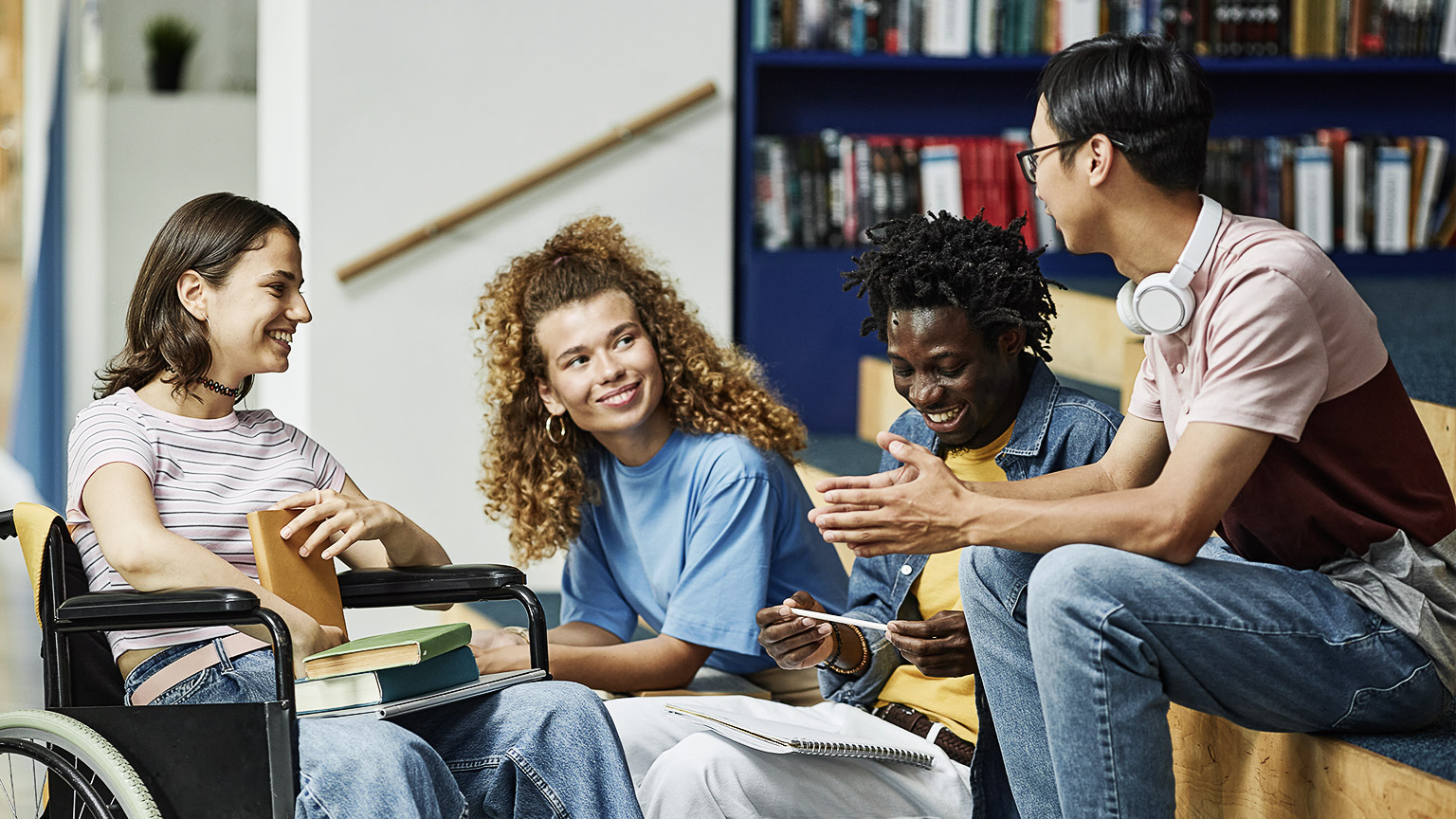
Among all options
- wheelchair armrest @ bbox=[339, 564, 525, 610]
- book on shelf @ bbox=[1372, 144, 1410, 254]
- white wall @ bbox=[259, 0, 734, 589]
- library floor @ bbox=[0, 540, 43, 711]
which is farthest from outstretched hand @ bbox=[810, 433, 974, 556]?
book on shelf @ bbox=[1372, 144, 1410, 254]

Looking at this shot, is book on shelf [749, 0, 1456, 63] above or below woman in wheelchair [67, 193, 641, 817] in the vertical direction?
above

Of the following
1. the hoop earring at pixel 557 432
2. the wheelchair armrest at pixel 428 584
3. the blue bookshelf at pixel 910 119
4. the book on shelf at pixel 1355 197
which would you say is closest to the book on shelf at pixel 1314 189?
the book on shelf at pixel 1355 197

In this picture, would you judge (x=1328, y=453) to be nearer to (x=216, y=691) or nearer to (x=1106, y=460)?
(x=1106, y=460)

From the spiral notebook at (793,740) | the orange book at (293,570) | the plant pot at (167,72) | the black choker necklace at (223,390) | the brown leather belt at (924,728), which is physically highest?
the plant pot at (167,72)

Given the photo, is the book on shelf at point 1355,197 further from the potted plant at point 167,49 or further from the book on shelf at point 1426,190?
the potted plant at point 167,49

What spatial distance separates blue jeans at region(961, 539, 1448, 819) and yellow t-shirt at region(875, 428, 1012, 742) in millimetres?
401

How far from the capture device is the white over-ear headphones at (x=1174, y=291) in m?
1.51

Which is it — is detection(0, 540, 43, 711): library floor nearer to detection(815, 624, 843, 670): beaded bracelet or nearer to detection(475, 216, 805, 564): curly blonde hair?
detection(475, 216, 805, 564): curly blonde hair

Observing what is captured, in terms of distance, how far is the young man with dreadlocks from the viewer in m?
1.82

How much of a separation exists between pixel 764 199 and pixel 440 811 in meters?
2.61

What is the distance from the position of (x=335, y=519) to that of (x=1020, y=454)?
84cm

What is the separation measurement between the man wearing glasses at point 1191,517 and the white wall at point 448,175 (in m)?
2.36

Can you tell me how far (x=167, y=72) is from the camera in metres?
4.93

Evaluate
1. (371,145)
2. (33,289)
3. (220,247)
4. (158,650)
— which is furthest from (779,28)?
(33,289)
